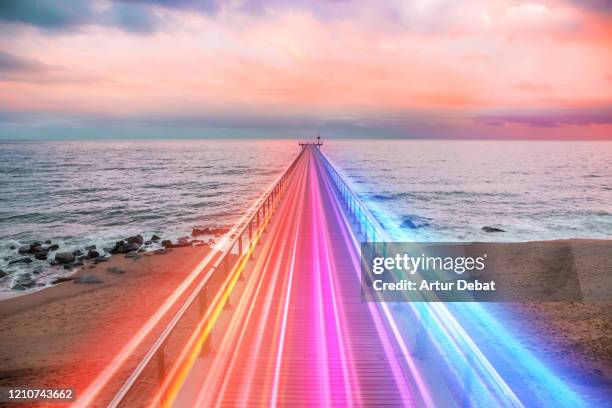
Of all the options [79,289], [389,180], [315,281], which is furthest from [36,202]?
[389,180]

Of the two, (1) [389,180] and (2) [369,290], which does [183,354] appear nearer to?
(2) [369,290]

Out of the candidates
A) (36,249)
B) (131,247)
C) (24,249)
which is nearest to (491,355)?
(131,247)

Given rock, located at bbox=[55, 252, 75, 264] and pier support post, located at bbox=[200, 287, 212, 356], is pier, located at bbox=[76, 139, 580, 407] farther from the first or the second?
rock, located at bbox=[55, 252, 75, 264]

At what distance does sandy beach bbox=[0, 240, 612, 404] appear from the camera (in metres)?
9.00

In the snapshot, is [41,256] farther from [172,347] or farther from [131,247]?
[172,347]

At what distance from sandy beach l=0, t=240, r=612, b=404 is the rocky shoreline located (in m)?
1.22

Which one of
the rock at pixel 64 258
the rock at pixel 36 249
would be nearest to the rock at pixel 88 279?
the rock at pixel 64 258

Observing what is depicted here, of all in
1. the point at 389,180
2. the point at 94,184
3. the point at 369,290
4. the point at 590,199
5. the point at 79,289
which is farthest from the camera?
the point at 389,180

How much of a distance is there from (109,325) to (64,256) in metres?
9.99

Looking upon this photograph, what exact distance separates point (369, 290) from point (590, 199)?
4747cm

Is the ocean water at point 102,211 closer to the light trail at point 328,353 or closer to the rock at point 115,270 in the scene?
the rock at point 115,270

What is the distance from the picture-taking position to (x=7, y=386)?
28.0 ft

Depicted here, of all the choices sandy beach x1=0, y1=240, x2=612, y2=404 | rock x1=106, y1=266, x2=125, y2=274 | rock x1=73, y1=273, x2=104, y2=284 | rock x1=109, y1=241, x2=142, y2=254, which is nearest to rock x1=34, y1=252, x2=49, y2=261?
rock x1=109, y1=241, x2=142, y2=254

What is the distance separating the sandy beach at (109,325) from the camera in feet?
29.5
